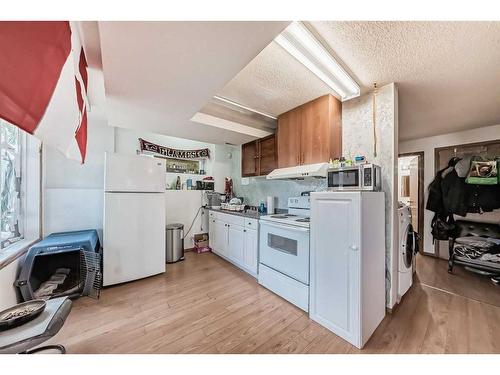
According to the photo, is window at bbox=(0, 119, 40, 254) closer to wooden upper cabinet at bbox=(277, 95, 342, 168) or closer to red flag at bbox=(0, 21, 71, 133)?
red flag at bbox=(0, 21, 71, 133)

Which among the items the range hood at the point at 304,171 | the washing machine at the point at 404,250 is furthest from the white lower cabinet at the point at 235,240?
the washing machine at the point at 404,250

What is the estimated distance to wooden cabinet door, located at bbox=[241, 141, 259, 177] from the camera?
10.8 feet

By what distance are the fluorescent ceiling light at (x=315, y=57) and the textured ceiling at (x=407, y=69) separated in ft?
0.17

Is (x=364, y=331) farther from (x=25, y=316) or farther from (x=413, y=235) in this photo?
(x=25, y=316)

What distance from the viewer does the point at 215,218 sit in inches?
138

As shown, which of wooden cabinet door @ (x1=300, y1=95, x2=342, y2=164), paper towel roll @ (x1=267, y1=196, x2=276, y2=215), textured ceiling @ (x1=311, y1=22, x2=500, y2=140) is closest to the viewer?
textured ceiling @ (x1=311, y1=22, x2=500, y2=140)

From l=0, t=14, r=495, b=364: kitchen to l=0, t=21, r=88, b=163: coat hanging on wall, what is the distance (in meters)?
0.10

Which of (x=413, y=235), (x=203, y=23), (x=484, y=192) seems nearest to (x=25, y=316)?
(x=203, y=23)

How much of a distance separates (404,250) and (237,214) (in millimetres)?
2075

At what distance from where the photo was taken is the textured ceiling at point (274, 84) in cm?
152

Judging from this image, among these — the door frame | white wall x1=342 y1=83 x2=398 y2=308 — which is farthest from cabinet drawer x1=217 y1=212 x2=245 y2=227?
the door frame

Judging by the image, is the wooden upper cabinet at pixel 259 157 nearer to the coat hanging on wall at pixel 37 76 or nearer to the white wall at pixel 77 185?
the white wall at pixel 77 185

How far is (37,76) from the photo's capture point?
0.63 metres

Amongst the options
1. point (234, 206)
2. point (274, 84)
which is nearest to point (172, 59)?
point (274, 84)
